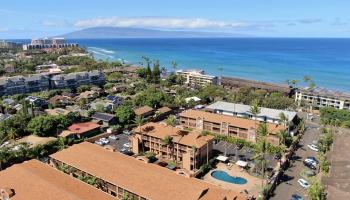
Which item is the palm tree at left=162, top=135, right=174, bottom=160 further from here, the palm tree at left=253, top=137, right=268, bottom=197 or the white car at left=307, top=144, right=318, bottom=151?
the white car at left=307, top=144, right=318, bottom=151

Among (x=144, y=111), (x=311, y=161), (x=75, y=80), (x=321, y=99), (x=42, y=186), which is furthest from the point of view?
(x=75, y=80)

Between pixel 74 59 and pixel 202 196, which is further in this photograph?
pixel 74 59

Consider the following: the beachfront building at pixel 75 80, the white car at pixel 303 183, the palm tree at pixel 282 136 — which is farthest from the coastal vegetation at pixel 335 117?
the beachfront building at pixel 75 80

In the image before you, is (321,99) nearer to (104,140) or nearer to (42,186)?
(104,140)

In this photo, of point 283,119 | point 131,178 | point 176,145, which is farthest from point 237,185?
point 283,119

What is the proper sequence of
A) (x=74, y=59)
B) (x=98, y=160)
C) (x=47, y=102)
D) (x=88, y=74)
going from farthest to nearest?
(x=74, y=59) → (x=88, y=74) → (x=47, y=102) → (x=98, y=160)

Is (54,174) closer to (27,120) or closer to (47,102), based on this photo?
(27,120)

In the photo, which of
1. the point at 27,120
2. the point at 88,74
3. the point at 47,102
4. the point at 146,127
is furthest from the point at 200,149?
the point at 88,74
